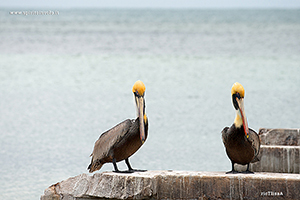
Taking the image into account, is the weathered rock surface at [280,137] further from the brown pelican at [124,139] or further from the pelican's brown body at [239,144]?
the brown pelican at [124,139]

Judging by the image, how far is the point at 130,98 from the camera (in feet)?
41.1

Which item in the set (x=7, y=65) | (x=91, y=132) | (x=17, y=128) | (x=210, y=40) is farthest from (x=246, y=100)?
(x=210, y=40)

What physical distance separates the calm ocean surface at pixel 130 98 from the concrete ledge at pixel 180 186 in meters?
2.32

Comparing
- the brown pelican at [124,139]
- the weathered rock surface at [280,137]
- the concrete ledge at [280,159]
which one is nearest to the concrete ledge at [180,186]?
the brown pelican at [124,139]

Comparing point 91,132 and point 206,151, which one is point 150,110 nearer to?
point 91,132

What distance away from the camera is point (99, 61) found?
798 inches

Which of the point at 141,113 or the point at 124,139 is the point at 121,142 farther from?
the point at 141,113

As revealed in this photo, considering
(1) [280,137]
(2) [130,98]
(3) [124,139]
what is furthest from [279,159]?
(2) [130,98]

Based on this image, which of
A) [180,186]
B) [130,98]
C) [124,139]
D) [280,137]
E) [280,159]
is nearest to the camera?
[180,186]

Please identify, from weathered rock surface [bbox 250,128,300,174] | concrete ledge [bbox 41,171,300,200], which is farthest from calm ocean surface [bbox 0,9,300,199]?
concrete ledge [bbox 41,171,300,200]

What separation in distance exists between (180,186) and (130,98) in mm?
8942

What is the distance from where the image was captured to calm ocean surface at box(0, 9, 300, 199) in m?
7.34

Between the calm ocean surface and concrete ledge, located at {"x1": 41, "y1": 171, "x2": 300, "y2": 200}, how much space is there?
232 centimetres

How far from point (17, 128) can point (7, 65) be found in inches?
394
